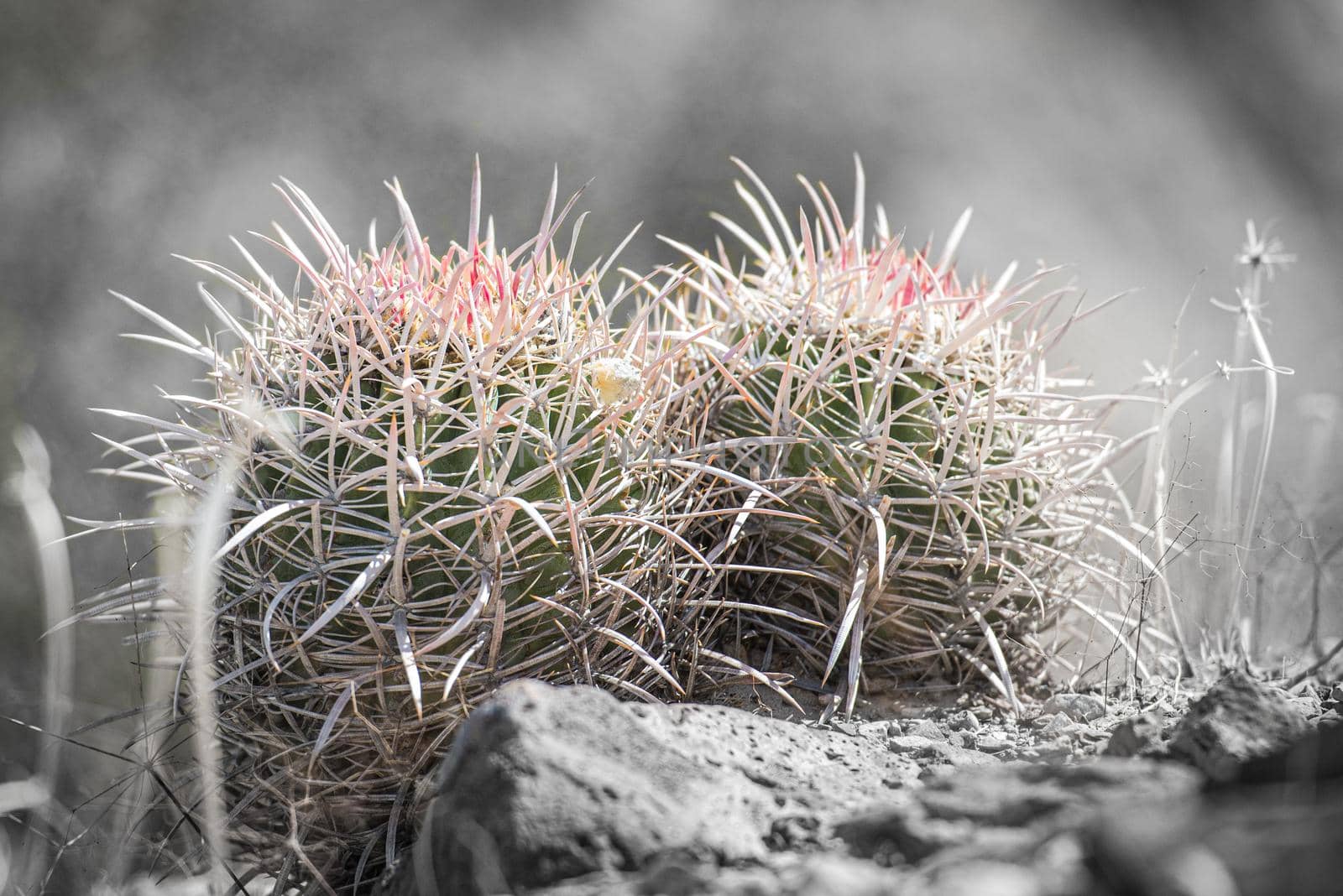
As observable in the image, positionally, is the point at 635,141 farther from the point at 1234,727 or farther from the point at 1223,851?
the point at 1223,851

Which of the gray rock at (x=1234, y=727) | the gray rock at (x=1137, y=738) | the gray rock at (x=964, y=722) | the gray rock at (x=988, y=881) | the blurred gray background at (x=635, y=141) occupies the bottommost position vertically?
the gray rock at (x=964, y=722)

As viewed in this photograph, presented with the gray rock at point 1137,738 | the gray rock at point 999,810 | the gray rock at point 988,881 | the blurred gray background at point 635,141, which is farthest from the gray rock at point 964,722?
the blurred gray background at point 635,141

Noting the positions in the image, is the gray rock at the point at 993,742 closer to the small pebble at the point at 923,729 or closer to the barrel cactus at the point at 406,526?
the small pebble at the point at 923,729

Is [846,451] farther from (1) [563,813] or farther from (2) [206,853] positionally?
(2) [206,853]

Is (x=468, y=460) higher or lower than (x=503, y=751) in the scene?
higher

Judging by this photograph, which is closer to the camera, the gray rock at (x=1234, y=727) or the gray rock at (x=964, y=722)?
the gray rock at (x=1234, y=727)

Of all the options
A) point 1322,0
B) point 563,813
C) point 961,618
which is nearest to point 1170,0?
point 1322,0
